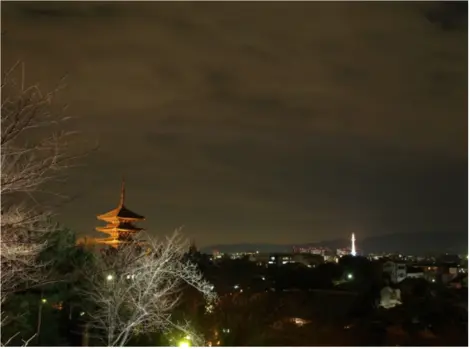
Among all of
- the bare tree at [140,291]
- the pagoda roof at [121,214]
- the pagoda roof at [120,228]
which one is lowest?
the bare tree at [140,291]

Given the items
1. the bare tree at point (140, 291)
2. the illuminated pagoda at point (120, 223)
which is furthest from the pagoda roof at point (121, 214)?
the bare tree at point (140, 291)

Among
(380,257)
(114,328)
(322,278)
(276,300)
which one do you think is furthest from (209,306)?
(380,257)

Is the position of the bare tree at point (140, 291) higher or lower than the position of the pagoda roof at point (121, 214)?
lower

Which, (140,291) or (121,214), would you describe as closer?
(140,291)

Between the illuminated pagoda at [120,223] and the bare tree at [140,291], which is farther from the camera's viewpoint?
the illuminated pagoda at [120,223]

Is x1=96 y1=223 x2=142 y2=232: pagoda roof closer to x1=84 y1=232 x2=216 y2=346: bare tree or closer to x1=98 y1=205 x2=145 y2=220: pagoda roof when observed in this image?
x1=98 y1=205 x2=145 y2=220: pagoda roof

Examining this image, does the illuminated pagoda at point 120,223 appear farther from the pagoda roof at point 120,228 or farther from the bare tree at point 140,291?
the bare tree at point 140,291

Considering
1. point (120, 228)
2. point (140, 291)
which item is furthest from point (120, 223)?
point (140, 291)

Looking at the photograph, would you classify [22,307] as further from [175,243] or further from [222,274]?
[222,274]

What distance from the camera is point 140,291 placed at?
5488 millimetres

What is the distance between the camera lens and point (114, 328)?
5562 mm

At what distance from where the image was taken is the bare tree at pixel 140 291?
5441 millimetres

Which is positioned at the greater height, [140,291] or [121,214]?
[121,214]

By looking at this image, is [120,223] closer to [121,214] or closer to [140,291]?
[121,214]
